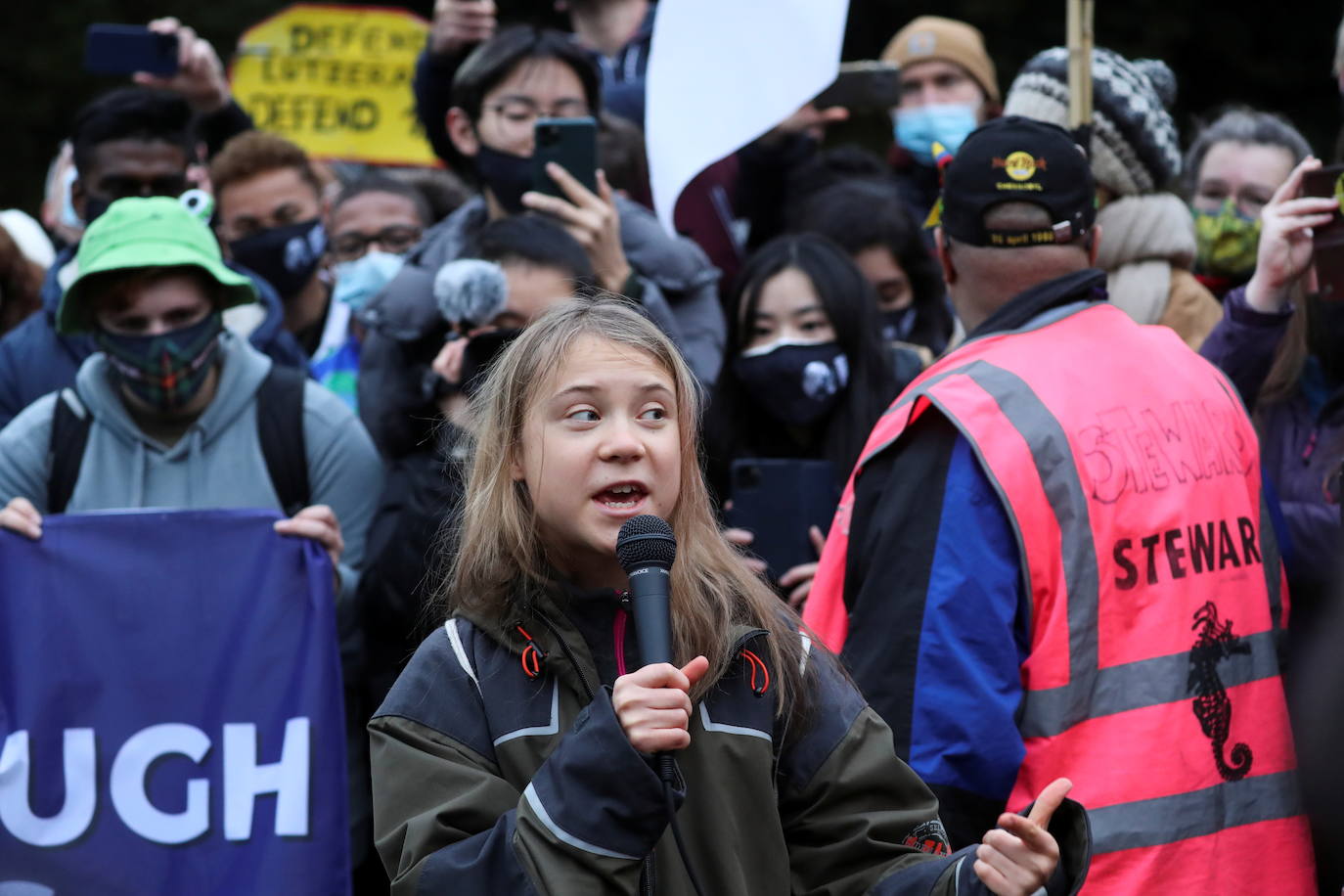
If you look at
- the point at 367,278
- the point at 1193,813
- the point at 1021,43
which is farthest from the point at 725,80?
the point at 1021,43

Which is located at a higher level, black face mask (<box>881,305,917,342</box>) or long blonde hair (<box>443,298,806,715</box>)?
black face mask (<box>881,305,917,342</box>)

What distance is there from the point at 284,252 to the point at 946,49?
2613 mm

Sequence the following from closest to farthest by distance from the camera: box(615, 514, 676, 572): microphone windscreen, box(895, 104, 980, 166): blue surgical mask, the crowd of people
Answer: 1. box(615, 514, 676, 572): microphone windscreen
2. the crowd of people
3. box(895, 104, 980, 166): blue surgical mask

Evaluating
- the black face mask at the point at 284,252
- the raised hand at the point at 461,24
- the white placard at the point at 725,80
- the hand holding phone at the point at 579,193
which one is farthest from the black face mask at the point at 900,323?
the black face mask at the point at 284,252

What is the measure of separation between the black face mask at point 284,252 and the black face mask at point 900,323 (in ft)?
6.86

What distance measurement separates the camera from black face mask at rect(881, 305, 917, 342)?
5.93 m

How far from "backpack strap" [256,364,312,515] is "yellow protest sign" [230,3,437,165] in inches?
157

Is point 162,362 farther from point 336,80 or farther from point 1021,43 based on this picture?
point 1021,43

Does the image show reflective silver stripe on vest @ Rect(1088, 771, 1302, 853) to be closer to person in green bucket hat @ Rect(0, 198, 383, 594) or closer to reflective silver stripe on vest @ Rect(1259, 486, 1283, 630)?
reflective silver stripe on vest @ Rect(1259, 486, 1283, 630)

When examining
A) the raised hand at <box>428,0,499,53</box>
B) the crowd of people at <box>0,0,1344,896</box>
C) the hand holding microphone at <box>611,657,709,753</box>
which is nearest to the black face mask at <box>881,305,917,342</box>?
the crowd of people at <box>0,0,1344,896</box>

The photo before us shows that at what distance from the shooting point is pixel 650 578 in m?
2.48

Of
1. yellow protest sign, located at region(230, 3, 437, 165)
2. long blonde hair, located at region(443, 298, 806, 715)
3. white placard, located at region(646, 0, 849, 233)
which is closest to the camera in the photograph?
long blonde hair, located at region(443, 298, 806, 715)

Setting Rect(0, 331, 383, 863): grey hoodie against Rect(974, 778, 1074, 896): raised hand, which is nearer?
Rect(974, 778, 1074, 896): raised hand

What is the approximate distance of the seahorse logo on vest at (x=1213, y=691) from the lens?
342 cm
